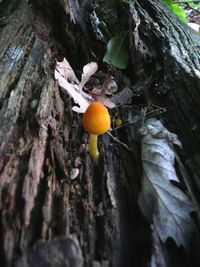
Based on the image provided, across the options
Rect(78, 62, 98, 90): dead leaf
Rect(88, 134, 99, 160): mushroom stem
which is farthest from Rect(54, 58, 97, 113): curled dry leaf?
Rect(88, 134, 99, 160): mushroom stem

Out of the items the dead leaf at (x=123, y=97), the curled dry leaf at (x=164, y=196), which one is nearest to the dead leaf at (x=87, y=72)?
the dead leaf at (x=123, y=97)

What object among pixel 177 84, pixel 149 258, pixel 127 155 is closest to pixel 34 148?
pixel 127 155

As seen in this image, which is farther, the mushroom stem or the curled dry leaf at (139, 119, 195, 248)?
the mushroom stem

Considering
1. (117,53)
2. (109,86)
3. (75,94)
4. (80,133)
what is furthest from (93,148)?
(117,53)

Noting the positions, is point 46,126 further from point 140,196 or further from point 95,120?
point 140,196

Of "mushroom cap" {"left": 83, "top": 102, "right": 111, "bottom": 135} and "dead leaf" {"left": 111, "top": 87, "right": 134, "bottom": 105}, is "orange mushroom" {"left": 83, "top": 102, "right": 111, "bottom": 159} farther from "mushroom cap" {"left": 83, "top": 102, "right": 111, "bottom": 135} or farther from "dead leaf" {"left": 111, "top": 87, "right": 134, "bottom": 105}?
"dead leaf" {"left": 111, "top": 87, "right": 134, "bottom": 105}

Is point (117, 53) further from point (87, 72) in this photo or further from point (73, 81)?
point (73, 81)
